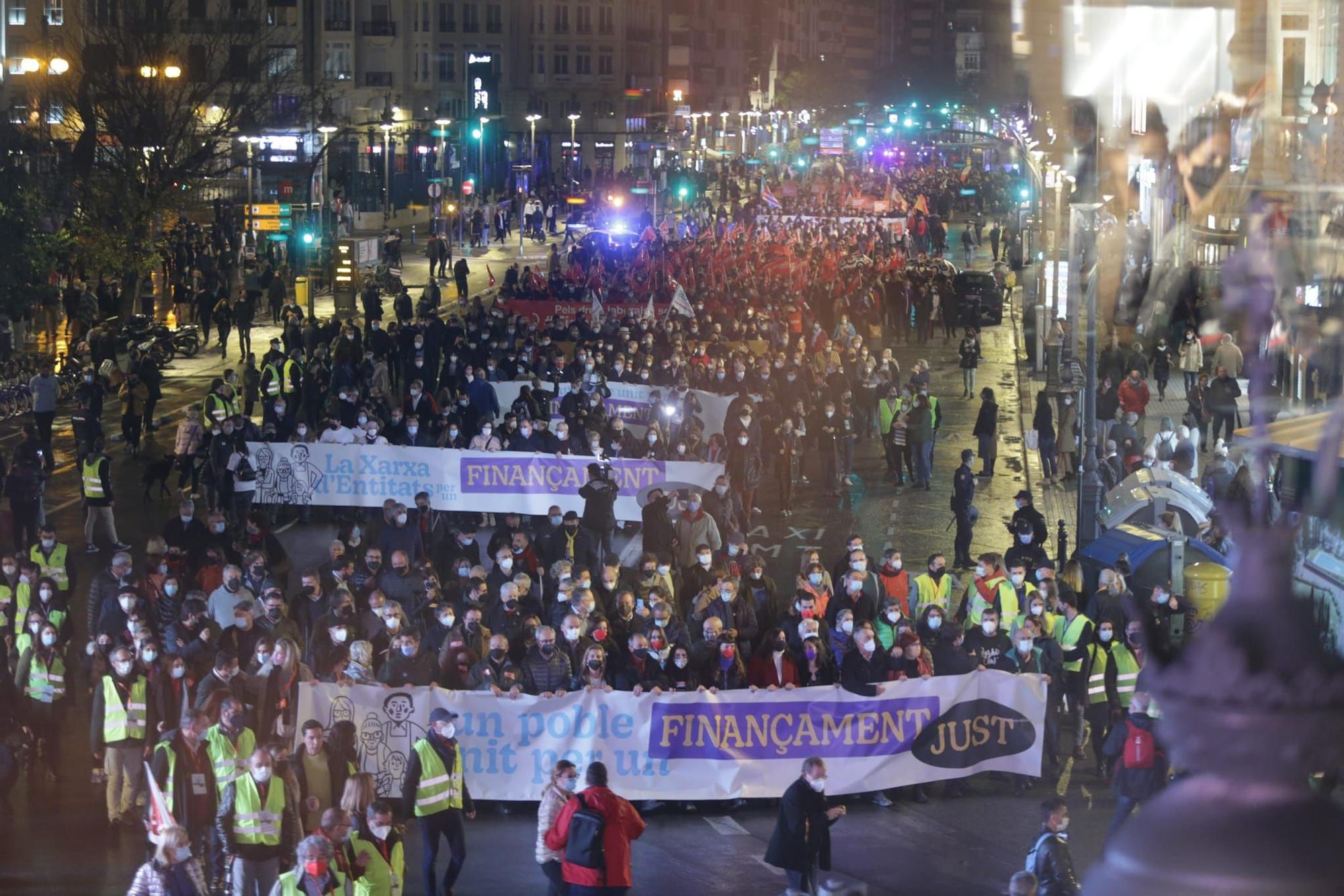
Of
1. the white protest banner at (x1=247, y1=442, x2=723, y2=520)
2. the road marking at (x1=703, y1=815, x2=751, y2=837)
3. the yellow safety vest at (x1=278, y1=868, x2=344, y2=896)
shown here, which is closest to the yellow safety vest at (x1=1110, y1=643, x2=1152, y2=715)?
the road marking at (x1=703, y1=815, x2=751, y2=837)

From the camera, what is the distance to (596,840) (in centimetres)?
1212

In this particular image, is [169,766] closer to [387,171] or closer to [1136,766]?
[1136,766]

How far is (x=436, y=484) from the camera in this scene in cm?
2495

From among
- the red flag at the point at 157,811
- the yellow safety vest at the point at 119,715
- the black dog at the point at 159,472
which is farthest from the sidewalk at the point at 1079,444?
the black dog at the point at 159,472

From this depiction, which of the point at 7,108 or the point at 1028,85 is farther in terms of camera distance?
the point at 7,108

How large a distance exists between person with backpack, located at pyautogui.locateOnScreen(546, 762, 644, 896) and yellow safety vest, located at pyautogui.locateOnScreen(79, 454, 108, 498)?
1365cm

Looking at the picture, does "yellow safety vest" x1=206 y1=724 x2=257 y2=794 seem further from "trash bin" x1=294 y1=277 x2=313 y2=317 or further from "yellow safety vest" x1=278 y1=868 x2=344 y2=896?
"trash bin" x1=294 y1=277 x2=313 y2=317

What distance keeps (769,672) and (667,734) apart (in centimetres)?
140

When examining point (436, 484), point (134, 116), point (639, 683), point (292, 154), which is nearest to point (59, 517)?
point (436, 484)

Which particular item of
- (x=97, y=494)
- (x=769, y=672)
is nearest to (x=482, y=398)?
(x=97, y=494)

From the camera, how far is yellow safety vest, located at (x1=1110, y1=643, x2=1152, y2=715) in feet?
51.6

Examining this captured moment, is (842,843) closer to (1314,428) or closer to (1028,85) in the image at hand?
(1314,428)

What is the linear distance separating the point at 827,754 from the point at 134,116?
138 ft

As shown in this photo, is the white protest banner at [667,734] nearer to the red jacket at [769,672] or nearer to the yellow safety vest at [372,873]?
the red jacket at [769,672]
